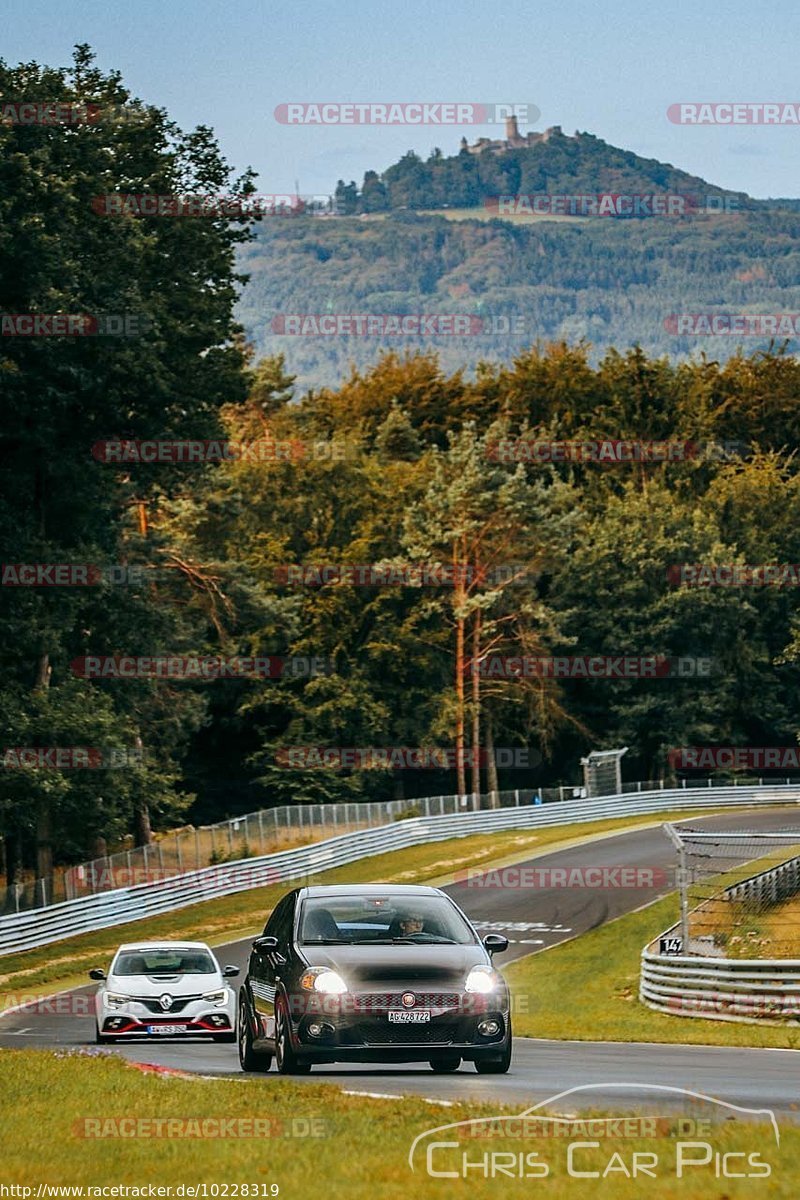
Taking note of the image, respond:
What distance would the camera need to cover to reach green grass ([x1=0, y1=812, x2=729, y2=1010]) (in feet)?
134

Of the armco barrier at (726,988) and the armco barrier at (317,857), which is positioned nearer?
the armco barrier at (726,988)

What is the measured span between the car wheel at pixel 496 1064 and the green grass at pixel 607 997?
5837 mm

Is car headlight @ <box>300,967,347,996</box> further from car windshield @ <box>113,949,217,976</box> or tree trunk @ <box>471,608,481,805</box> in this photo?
tree trunk @ <box>471,608,481,805</box>

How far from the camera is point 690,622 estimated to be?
306ft

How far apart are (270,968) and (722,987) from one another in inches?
468

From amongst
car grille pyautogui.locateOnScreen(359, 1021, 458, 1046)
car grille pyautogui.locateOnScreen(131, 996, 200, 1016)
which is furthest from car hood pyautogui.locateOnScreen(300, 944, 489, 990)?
car grille pyautogui.locateOnScreen(131, 996, 200, 1016)

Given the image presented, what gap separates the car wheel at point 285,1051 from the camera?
15.5m

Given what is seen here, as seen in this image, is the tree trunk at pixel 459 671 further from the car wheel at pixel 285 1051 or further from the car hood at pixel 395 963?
the car hood at pixel 395 963

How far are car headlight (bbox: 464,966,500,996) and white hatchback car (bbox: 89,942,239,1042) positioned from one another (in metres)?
8.31

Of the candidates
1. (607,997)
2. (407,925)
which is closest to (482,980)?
(407,925)

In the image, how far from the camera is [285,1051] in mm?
15633

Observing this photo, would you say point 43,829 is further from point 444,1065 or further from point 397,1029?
point 397,1029

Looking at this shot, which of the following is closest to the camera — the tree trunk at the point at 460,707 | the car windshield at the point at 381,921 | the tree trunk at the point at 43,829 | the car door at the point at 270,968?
the car windshield at the point at 381,921

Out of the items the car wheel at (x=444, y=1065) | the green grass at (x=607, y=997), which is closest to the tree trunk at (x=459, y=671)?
the green grass at (x=607, y=997)
